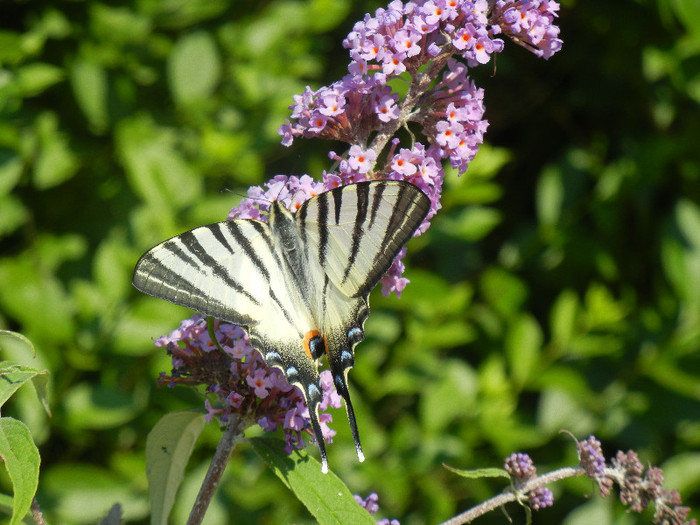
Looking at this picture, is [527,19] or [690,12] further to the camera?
[690,12]

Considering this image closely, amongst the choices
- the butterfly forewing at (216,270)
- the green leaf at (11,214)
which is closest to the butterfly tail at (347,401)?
the butterfly forewing at (216,270)

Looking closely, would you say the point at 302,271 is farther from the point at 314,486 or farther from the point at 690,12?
the point at 690,12

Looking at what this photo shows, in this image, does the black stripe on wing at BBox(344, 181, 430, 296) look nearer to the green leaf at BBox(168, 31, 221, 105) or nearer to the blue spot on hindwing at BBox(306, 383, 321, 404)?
the blue spot on hindwing at BBox(306, 383, 321, 404)

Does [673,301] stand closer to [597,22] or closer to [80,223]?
[597,22]

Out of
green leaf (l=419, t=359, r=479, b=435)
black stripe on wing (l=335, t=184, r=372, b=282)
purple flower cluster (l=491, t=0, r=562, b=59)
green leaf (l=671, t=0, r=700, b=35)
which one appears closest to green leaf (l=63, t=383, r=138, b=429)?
green leaf (l=419, t=359, r=479, b=435)

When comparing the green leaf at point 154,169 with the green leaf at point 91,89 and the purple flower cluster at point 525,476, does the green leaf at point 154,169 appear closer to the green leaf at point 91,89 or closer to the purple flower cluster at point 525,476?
the green leaf at point 91,89

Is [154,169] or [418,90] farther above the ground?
[418,90]

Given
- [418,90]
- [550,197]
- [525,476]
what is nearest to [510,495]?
[525,476]

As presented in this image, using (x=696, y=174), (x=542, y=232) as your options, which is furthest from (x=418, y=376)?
(x=696, y=174)
